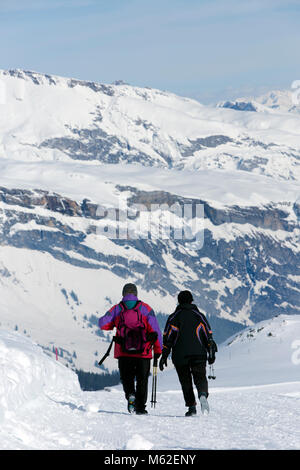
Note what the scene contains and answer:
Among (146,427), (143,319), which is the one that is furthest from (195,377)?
(146,427)

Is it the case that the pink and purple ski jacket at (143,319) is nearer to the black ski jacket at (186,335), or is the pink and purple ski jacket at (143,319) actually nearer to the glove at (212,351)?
the black ski jacket at (186,335)

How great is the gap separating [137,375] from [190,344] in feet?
4.34

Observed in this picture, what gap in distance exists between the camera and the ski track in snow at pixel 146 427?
13.7m

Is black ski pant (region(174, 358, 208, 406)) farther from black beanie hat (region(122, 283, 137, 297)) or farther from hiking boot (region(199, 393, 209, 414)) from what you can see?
black beanie hat (region(122, 283, 137, 297))

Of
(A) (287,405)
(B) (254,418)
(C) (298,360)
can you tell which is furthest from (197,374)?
(C) (298,360)

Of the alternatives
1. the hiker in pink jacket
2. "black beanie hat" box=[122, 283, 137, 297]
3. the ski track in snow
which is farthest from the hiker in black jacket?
"black beanie hat" box=[122, 283, 137, 297]

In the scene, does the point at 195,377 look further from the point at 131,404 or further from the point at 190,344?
the point at 131,404

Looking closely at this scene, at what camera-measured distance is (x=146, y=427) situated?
646 inches

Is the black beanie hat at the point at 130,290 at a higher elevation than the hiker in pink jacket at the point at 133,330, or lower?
higher

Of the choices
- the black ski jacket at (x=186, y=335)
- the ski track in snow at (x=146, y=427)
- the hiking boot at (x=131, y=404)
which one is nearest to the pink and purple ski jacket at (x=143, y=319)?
the black ski jacket at (x=186, y=335)

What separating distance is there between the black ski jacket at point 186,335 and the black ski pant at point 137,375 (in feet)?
1.98

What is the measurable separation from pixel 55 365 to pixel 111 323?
4712mm
